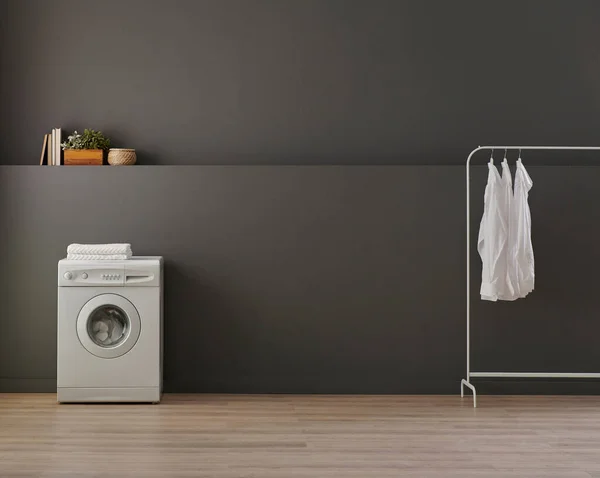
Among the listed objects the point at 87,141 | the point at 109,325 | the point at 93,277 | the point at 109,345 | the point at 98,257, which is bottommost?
the point at 109,345

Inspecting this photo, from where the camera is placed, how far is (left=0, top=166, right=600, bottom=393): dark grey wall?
209 inches

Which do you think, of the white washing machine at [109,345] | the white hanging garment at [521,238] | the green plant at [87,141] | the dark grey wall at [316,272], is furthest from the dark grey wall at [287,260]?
the white hanging garment at [521,238]

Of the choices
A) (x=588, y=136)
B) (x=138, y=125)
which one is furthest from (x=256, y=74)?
(x=588, y=136)

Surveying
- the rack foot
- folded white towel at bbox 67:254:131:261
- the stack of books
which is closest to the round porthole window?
folded white towel at bbox 67:254:131:261

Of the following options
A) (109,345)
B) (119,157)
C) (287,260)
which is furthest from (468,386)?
(119,157)

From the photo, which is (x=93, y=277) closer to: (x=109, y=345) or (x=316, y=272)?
(x=109, y=345)

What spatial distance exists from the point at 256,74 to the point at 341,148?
0.77 metres

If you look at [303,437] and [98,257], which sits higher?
[98,257]

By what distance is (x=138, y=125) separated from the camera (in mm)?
5688

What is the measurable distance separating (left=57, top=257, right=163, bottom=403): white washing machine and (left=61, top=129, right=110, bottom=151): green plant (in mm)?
900

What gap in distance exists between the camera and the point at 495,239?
4949mm

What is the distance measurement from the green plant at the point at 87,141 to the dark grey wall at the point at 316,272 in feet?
0.77

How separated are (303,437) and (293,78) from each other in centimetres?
260

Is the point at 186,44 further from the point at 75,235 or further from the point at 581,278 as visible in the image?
the point at 581,278
